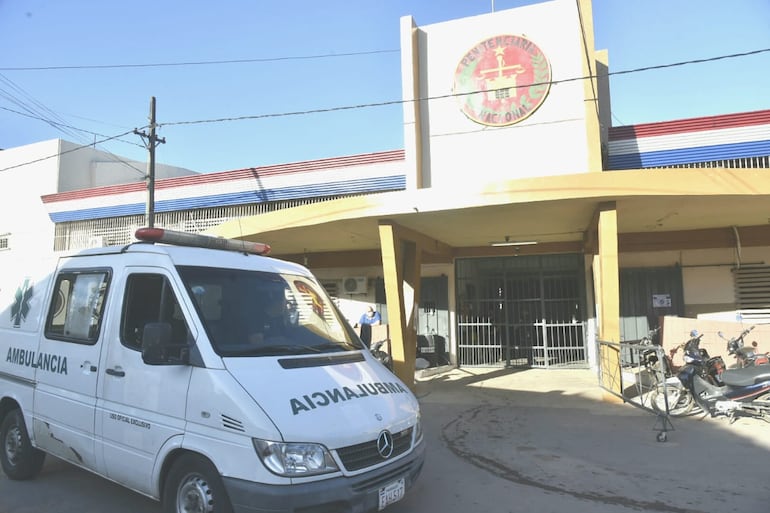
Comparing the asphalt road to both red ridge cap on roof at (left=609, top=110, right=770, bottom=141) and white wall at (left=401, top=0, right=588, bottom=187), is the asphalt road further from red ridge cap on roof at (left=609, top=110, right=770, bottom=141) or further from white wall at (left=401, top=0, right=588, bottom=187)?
red ridge cap on roof at (left=609, top=110, right=770, bottom=141)

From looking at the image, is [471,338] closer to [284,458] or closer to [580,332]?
[580,332]

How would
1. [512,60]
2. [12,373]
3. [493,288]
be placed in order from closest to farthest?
1. [12,373]
2. [512,60]
3. [493,288]

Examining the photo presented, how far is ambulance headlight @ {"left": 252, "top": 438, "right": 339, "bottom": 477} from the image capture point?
2.91m

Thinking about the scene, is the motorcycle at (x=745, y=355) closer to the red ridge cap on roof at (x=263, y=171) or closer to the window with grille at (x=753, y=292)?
the window with grille at (x=753, y=292)

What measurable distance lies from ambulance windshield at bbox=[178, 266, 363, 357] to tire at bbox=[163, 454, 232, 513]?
28.5 inches

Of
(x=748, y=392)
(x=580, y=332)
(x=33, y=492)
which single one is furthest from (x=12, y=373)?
(x=580, y=332)

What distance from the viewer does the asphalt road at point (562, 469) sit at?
13.7 feet

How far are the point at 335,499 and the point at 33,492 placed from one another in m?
3.29

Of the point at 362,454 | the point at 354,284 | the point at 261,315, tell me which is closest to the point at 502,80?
the point at 354,284

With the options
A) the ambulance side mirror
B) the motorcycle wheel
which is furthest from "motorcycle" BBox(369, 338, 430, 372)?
the ambulance side mirror

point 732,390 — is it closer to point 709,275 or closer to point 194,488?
point 709,275

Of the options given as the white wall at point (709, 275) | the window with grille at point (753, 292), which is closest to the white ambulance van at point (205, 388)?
the white wall at point (709, 275)

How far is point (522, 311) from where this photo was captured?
12.2 m

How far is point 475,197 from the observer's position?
7.61m
